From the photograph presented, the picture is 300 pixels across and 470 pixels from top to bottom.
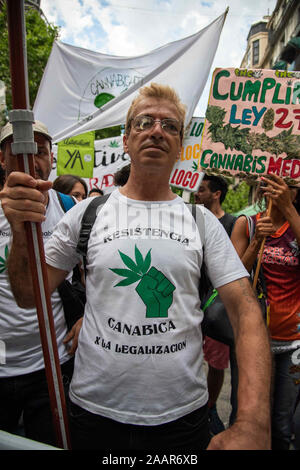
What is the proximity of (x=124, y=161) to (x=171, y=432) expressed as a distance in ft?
12.3

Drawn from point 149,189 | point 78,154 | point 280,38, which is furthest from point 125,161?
point 280,38

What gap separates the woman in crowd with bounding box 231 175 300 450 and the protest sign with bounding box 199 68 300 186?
19cm

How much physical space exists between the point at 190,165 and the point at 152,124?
8.92 ft

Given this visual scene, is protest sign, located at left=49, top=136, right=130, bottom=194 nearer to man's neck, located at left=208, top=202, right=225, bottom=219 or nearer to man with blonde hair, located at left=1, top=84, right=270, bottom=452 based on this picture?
man's neck, located at left=208, top=202, right=225, bottom=219

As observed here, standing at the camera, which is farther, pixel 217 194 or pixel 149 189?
pixel 217 194

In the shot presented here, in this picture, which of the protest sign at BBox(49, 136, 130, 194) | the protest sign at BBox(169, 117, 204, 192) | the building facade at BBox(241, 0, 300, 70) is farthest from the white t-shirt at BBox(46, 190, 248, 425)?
the building facade at BBox(241, 0, 300, 70)

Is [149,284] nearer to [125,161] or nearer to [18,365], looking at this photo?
[18,365]

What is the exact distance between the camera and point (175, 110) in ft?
5.03

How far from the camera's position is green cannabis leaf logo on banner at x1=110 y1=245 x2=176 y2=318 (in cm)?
126

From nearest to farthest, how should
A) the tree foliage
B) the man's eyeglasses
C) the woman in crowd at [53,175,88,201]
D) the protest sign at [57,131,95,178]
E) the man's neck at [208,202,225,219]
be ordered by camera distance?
the man's eyeglasses → the man's neck at [208,202,225,219] → the woman in crowd at [53,175,88,201] → the protest sign at [57,131,95,178] → the tree foliage

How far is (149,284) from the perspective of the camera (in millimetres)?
1271

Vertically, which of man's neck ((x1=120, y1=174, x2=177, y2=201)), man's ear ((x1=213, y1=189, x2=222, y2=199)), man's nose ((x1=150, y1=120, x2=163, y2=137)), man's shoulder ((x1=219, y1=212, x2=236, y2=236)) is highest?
man's nose ((x1=150, y1=120, x2=163, y2=137))

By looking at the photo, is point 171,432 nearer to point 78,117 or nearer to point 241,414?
point 241,414
